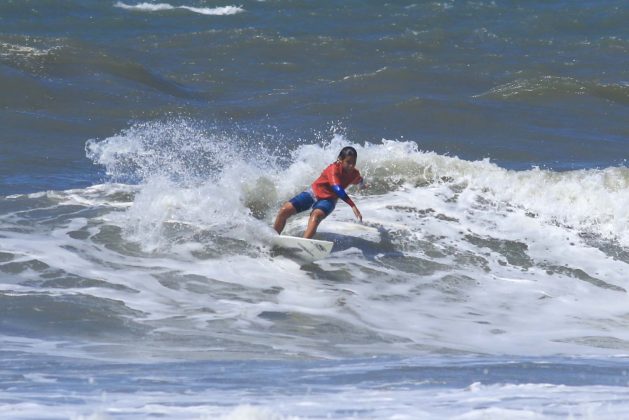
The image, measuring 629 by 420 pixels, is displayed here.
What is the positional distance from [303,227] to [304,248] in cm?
143

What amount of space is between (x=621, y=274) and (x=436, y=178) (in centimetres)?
299

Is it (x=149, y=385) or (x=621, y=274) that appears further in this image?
(x=621, y=274)

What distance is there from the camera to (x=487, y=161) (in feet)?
47.9

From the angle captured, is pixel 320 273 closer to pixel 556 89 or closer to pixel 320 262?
pixel 320 262

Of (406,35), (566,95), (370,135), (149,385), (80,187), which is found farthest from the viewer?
(406,35)

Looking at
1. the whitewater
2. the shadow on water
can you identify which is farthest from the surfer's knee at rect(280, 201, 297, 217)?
the shadow on water

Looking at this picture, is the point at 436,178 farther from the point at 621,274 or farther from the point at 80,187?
the point at 80,187

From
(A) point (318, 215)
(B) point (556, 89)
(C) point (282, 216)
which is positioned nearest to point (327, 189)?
(A) point (318, 215)

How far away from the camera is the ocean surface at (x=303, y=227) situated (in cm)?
716

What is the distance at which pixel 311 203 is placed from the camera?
1168 centimetres

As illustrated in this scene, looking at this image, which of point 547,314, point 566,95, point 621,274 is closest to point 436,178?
point 621,274

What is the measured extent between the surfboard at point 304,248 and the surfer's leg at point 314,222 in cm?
16

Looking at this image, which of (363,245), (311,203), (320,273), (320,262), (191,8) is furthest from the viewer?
(191,8)

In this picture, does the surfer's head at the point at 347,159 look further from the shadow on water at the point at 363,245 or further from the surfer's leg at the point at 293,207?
the shadow on water at the point at 363,245
